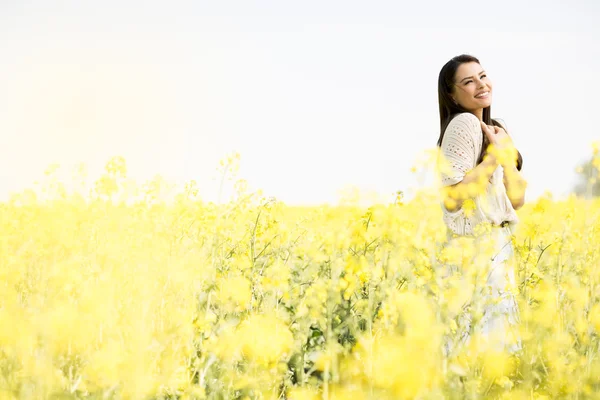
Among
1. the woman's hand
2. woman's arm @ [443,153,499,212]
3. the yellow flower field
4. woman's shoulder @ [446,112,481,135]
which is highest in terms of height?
woman's shoulder @ [446,112,481,135]

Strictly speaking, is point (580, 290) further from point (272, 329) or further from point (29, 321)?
point (29, 321)

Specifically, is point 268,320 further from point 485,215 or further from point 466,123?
point 466,123

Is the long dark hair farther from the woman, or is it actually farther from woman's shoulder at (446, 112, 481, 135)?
woman's shoulder at (446, 112, 481, 135)

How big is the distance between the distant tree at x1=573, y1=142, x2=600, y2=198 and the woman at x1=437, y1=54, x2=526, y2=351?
0.30 m

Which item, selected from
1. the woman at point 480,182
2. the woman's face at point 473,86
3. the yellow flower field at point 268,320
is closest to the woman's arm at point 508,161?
the woman at point 480,182

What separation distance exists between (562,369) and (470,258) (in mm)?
617

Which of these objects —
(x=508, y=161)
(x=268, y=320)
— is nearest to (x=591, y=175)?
(x=508, y=161)

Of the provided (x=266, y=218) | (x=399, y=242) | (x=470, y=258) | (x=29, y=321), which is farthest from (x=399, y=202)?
(x=29, y=321)

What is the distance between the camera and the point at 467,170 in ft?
9.78

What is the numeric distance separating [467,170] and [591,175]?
604 millimetres

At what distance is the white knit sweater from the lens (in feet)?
9.78

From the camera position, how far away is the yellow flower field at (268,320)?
1886 millimetres

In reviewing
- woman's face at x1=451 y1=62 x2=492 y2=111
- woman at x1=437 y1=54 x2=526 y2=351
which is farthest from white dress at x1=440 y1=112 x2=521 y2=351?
woman's face at x1=451 y1=62 x2=492 y2=111

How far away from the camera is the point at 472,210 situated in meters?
2.99
